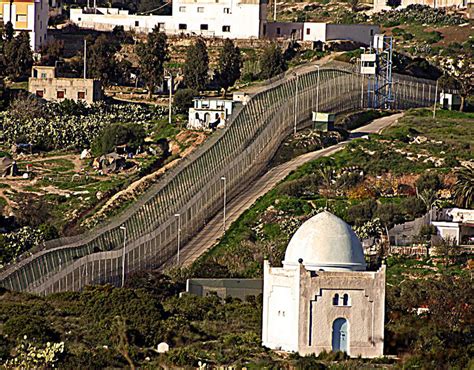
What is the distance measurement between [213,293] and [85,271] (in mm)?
5803

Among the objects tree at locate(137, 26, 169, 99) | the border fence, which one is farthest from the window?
the border fence

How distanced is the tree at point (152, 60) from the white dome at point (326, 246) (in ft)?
204

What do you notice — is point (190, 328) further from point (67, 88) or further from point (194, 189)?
point (67, 88)

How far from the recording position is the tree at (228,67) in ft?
393

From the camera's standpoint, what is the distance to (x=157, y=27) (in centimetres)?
12862

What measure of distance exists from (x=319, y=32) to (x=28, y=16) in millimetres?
19628

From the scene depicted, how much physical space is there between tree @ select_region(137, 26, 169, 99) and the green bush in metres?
13.8

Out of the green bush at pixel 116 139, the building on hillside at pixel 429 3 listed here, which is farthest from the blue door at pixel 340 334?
the building on hillside at pixel 429 3

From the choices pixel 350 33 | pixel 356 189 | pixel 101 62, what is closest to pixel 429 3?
pixel 350 33

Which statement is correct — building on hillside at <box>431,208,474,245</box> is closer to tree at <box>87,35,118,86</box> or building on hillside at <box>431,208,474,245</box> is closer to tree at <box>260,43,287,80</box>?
tree at <box>260,43,287,80</box>

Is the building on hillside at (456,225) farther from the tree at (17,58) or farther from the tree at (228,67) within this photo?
the tree at (17,58)

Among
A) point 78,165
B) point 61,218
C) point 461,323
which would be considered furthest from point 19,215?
point 461,323

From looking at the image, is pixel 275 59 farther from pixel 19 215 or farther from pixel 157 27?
pixel 19 215

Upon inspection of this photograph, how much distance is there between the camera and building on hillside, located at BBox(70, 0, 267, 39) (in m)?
130
